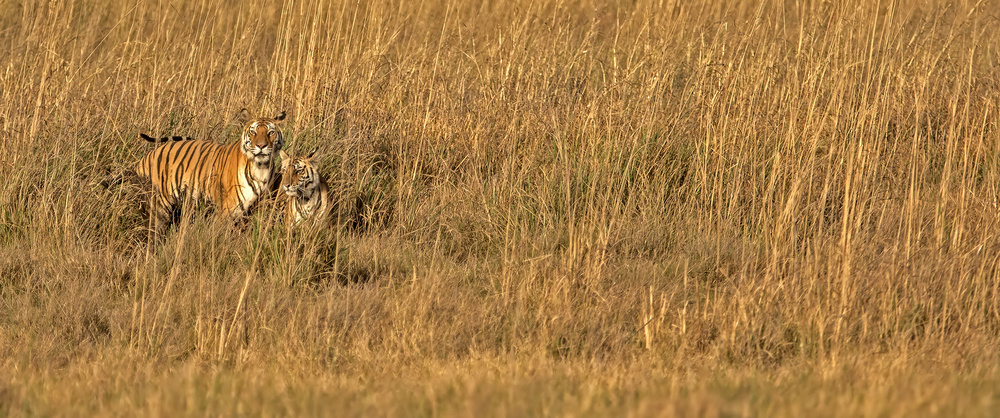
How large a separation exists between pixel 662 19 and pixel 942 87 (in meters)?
1.67

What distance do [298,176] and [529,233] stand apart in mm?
1187

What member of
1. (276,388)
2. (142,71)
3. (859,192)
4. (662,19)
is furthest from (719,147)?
(142,71)

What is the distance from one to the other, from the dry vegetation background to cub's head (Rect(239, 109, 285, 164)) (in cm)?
41

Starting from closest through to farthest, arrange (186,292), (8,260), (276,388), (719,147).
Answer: (276,388)
(186,292)
(8,260)
(719,147)

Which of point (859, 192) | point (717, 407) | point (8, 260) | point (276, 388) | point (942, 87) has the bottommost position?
point (8, 260)

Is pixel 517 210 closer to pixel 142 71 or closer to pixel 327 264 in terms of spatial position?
pixel 327 264

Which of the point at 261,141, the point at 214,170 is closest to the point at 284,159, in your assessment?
the point at 261,141

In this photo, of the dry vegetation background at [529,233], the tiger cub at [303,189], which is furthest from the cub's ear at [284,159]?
the dry vegetation background at [529,233]

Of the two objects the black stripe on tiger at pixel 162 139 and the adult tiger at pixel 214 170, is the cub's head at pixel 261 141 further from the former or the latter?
the black stripe on tiger at pixel 162 139

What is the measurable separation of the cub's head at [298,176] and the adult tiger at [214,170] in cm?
11

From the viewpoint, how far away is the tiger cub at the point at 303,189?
17.0 ft

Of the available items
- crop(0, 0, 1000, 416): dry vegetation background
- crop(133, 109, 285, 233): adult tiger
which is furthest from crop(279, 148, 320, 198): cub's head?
crop(0, 0, 1000, 416): dry vegetation background

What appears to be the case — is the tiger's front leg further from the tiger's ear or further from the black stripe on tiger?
the tiger's ear

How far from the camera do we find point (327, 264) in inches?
190
